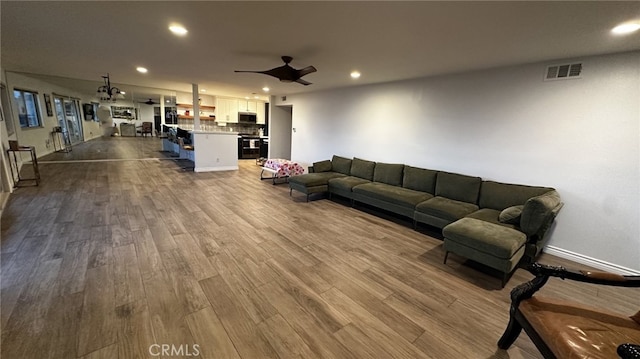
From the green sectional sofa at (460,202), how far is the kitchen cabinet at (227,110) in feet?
18.8

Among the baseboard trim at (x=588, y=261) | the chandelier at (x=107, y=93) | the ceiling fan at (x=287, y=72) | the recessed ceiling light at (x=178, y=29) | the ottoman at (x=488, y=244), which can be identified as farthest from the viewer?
the chandelier at (x=107, y=93)

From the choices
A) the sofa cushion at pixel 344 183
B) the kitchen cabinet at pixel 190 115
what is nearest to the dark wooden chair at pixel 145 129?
the kitchen cabinet at pixel 190 115

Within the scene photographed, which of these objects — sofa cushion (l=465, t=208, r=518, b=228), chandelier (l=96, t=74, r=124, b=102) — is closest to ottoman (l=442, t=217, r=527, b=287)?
sofa cushion (l=465, t=208, r=518, b=228)

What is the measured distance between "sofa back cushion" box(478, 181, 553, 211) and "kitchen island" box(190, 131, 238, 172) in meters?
6.53

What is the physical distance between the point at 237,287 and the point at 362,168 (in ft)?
12.1

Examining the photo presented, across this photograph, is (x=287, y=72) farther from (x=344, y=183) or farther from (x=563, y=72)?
(x=563, y=72)

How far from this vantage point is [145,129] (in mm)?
8906

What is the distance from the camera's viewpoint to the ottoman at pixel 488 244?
7.81 ft

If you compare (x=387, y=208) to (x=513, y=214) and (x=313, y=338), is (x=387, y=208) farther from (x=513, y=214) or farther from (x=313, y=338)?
(x=313, y=338)

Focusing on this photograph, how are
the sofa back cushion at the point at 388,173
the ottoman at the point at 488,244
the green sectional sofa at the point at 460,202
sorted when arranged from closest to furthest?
the ottoman at the point at 488,244 → the green sectional sofa at the point at 460,202 → the sofa back cushion at the point at 388,173

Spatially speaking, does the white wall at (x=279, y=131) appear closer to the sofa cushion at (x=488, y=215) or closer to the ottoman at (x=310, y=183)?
the ottoman at (x=310, y=183)

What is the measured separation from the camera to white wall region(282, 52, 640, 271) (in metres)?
2.74

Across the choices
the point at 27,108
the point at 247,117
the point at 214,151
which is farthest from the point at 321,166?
the point at 27,108

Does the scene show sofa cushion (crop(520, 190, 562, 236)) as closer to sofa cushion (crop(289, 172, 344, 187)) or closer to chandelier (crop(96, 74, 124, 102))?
sofa cushion (crop(289, 172, 344, 187))
